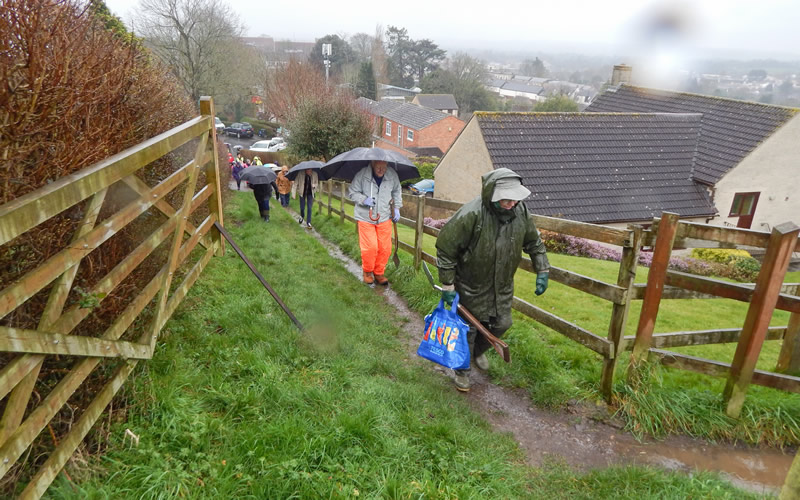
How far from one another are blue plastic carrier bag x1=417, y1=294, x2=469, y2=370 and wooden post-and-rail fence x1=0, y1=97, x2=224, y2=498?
6.96 ft

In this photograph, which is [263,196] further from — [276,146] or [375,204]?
[276,146]

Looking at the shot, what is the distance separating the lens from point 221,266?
607 centimetres

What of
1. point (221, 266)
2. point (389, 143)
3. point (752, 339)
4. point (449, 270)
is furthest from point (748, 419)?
point (389, 143)

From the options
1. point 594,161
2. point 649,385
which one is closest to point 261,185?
point 649,385

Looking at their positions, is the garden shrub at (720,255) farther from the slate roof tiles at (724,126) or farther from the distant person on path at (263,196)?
the distant person on path at (263,196)

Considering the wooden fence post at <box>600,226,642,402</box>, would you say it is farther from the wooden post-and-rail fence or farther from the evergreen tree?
the evergreen tree

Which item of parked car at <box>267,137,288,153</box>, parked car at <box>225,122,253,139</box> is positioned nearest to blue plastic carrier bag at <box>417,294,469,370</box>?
parked car at <box>267,137,288,153</box>

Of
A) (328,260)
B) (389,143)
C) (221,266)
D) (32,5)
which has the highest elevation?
(32,5)

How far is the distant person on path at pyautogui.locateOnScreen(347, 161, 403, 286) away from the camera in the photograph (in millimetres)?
6863

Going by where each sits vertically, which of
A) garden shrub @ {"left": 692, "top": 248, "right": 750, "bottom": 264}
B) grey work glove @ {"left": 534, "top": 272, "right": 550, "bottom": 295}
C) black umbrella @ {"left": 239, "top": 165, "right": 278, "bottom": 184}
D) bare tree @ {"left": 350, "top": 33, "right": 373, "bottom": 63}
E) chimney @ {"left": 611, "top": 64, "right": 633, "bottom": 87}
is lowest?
garden shrub @ {"left": 692, "top": 248, "right": 750, "bottom": 264}

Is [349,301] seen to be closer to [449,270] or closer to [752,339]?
[449,270]

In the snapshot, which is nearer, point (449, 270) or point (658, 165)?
point (449, 270)

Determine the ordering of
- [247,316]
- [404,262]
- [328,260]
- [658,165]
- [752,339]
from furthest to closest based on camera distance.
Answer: [658,165]
[328,260]
[404,262]
[247,316]
[752,339]

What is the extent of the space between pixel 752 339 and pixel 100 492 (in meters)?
4.39
